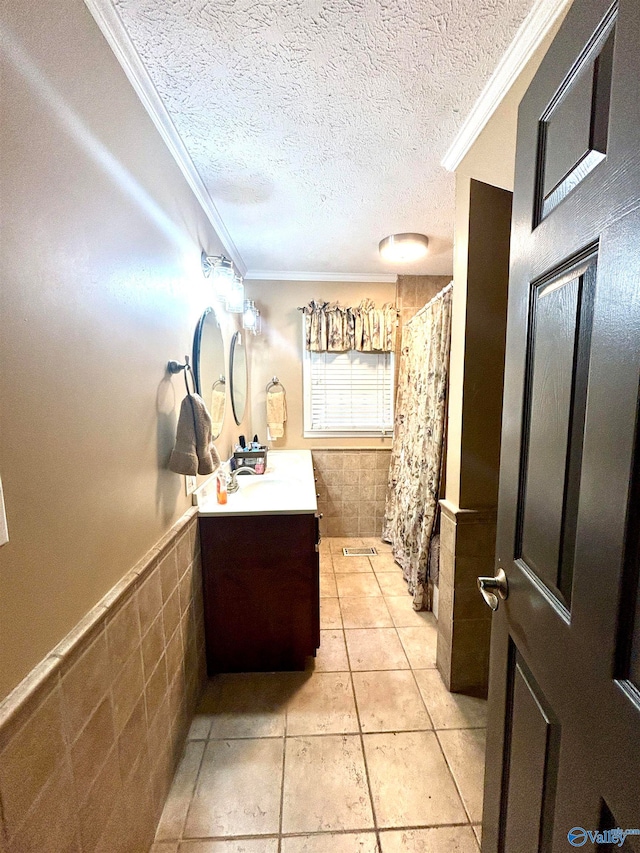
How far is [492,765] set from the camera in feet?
2.90

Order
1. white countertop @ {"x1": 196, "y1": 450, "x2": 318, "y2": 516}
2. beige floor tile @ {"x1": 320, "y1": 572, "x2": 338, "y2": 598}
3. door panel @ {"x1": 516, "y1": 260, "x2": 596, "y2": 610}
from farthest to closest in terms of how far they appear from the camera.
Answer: beige floor tile @ {"x1": 320, "y1": 572, "x2": 338, "y2": 598} → white countertop @ {"x1": 196, "y1": 450, "x2": 318, "y2": 516} → door panel @ {"x1": 516, "y1": 260, "x2": 596, "y2": 610}

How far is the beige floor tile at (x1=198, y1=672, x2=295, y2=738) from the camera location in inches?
56.6

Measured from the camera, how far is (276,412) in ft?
10.1

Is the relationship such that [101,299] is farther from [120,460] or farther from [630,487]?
[630,487]

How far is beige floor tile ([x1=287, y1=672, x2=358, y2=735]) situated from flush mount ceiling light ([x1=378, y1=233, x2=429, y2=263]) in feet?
8.37

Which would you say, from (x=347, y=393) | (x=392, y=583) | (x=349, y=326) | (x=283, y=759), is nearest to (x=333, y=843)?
(x=283, y=759)

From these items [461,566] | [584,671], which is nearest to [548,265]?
[584,671]

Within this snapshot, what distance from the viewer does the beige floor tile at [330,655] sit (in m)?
1.76

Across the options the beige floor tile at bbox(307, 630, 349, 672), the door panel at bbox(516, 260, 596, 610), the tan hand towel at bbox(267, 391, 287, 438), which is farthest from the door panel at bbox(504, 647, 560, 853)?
the tan hand towel at bbox(267, 391, 287, 438)

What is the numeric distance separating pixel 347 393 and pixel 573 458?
259 cm

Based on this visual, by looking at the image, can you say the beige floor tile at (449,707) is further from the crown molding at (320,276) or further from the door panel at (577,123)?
the crown molding at (320,276)

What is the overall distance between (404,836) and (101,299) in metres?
1.87

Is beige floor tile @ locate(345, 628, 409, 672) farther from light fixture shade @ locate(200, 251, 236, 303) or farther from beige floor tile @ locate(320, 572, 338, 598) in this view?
light fixture shade @ locate(200, 251, 236, 303)

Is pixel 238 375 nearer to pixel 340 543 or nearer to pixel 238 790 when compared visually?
pixel 340 543
